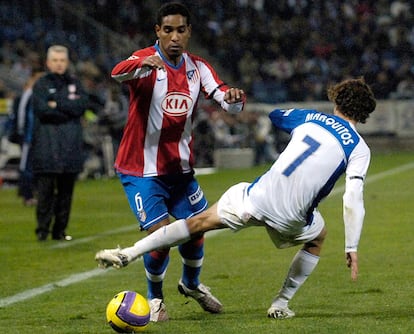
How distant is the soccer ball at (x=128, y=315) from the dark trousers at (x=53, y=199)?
592 centimetres

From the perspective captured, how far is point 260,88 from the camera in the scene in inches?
1384

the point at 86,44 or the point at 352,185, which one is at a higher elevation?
the point at 352,185

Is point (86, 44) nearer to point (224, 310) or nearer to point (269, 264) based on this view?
point (269, 264)

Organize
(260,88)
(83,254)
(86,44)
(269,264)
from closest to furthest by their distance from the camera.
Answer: (269,264), (83,254), (86,44), (260,88)

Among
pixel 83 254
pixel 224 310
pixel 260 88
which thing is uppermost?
pixel 224 310

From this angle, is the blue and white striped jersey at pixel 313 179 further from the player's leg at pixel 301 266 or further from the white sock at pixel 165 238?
the white sock at pixel 165 238

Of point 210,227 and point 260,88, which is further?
point 260,88

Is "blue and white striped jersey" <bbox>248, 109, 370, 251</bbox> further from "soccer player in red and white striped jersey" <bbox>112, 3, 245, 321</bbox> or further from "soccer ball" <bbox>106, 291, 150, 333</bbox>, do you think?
"soccer ball" <bbox>106, 291, 150, 333</bbox>

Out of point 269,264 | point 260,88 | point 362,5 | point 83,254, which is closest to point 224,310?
point 269,264

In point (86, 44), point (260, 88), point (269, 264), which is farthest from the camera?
point (260, 88)

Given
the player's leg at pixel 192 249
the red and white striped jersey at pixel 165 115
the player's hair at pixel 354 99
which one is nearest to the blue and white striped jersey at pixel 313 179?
the player's hair at pixel 354 99

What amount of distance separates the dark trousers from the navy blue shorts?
5079 millimetres

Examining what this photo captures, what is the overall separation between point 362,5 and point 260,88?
523cm

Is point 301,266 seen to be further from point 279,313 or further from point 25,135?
point 25,135
